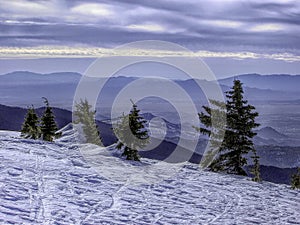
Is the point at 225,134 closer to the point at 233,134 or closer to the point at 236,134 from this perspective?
the point at 233,134

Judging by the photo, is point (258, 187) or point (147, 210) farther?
point (258, 187)

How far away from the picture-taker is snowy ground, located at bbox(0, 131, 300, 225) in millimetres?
15359

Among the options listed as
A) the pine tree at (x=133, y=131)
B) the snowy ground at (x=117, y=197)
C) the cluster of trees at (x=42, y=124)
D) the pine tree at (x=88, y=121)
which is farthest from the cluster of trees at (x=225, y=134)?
the pine tree at (x=88, y=121)

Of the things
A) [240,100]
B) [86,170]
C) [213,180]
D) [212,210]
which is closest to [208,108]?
[240,100]

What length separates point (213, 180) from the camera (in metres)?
26.3

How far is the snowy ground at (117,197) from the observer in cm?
1536

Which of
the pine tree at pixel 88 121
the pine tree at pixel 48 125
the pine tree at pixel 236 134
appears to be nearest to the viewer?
the pine tree at pixel 236 134

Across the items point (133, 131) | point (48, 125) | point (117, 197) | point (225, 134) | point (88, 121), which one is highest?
point (225, 134)

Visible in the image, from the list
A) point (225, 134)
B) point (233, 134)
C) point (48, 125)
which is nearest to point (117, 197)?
point (225, 134)

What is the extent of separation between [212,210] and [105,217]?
214 inches

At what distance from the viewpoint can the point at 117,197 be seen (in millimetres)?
18719

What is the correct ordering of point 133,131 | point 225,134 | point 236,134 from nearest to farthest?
point 236,134
point 225,134
point 133,131

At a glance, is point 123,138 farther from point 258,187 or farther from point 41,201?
point 41,201

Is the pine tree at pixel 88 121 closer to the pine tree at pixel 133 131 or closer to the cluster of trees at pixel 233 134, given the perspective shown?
the pine tree at pixel 133 131
